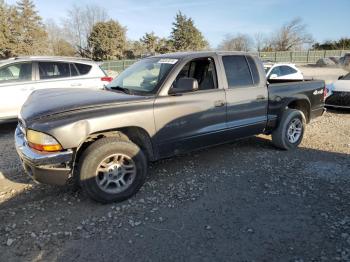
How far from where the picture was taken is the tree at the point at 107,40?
3894 cm

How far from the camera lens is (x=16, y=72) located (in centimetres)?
721

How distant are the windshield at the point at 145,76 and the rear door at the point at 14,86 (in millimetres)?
3144

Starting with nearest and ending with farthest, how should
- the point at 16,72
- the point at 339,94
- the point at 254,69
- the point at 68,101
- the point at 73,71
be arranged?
1. the point at 68,101
2. the point at 254,69
3. the point at 16,72
4. the point at 73,71
5. the point at 339,94

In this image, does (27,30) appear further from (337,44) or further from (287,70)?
(337,44)

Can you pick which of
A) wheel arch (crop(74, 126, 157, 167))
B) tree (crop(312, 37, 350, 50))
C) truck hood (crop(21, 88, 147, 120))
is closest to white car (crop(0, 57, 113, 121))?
truck hood (crop(21, 88, 147, 120))

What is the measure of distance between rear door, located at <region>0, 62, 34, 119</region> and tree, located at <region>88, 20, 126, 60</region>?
33.2 metres

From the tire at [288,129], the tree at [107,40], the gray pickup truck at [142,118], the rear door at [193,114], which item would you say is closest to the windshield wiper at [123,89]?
the gray pickup truck at [142,118]

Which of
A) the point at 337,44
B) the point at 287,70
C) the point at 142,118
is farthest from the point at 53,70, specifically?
the point at 337,44

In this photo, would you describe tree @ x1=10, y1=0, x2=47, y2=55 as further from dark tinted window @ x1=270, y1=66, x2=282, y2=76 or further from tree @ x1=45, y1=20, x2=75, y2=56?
dark tinted window @ x1=270, y1=66, x2=282, y2=76

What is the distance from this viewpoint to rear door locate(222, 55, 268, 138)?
4.84 metres

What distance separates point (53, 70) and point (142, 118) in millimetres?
4584

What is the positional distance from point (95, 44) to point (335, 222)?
130ft

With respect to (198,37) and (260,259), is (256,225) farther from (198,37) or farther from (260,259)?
(198,37)

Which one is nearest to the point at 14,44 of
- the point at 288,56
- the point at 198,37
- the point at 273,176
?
the point at 198,37
